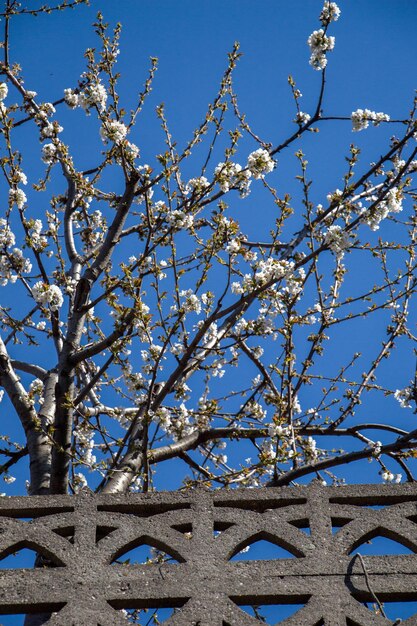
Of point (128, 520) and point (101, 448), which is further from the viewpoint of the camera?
point (101, 448)

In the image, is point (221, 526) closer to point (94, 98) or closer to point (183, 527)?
point (183, 527)

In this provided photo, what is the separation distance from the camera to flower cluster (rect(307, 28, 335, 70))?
20.7 feet

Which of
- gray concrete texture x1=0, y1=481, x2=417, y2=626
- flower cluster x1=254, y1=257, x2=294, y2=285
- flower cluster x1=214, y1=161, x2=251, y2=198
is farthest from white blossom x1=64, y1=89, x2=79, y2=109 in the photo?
gray concrete texture x1=0, y1=481, x2=417, y2=626

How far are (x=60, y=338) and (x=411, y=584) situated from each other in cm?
411

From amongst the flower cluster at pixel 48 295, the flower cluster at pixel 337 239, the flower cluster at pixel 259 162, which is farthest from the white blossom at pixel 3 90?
the flower cluster at pixel 337 239

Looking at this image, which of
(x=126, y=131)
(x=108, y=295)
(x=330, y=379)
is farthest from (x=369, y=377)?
(x=126, y=131)

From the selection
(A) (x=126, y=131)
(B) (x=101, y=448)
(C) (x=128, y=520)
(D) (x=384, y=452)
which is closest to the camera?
(C) (x=128, y=520)

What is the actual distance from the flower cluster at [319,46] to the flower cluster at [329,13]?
3.8 inches

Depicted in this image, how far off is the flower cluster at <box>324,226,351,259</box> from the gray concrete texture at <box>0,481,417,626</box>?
2.95 metres

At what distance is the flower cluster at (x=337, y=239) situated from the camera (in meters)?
5.67

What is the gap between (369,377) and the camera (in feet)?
20.8

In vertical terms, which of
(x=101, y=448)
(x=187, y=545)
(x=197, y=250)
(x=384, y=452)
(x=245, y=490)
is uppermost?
(x=197, y=250)

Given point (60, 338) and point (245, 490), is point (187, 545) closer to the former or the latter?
point (245, 490)

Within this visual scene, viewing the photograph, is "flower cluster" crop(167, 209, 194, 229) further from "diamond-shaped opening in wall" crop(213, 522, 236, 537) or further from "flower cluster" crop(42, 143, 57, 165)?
"diamond-shaped opening in wall" crop(213, 522, 236, 537)
